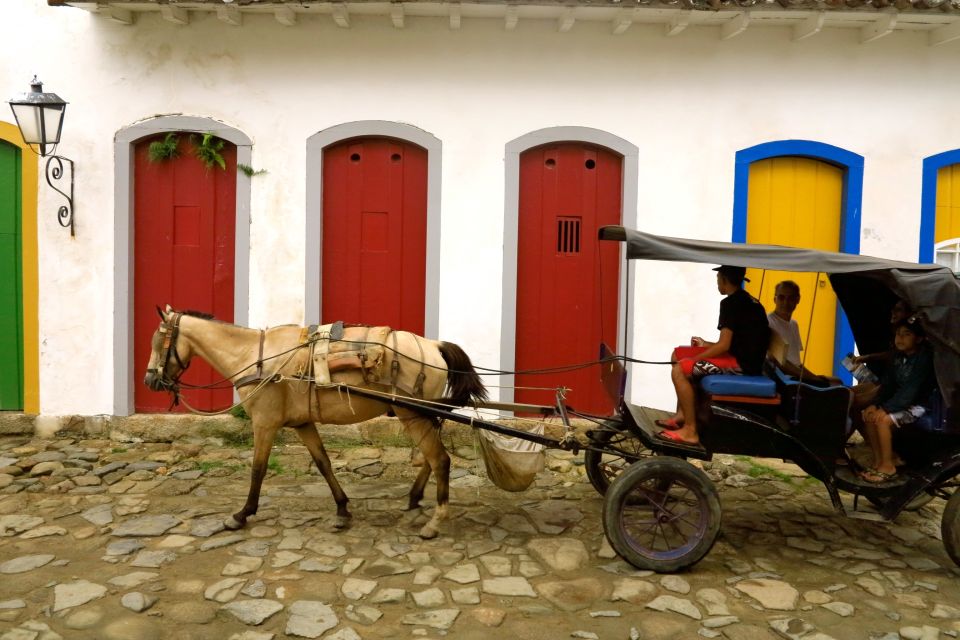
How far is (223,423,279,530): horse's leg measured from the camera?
5.00m

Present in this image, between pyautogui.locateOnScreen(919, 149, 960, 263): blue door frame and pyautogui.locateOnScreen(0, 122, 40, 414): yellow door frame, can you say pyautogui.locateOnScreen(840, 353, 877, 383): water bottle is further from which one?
pyautogui.locateOnScreen(0, 122, 40, 414): yellow door frame

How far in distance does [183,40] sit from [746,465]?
21.8ft

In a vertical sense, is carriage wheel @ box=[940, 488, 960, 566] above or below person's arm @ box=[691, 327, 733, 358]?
below

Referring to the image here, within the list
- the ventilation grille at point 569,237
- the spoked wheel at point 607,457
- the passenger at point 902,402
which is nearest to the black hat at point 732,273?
the passenger at point 902,402

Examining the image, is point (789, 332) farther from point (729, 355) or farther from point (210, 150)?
point (210, 150)

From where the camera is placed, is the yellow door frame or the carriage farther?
the yellow door frame

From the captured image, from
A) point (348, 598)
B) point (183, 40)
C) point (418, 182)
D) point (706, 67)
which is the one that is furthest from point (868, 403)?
point (183, 40)

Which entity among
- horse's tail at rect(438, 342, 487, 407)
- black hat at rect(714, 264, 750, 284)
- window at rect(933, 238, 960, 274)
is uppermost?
window at rect(933, 238, 960, 274)

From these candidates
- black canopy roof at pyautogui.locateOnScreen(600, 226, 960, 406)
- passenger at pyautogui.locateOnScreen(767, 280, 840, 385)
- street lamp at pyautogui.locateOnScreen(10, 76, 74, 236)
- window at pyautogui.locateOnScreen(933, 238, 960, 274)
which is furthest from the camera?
window at pyautogui.locateOnScreen(933, 238, 960, 274)

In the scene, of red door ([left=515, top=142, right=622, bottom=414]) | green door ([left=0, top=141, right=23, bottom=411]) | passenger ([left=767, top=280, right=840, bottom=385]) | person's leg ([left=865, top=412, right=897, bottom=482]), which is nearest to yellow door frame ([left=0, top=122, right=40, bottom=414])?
green door ([left=0, top=141, right=23, bottom=411])

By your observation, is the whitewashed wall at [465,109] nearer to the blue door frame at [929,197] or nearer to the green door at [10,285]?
the blue door frame at [929,197]

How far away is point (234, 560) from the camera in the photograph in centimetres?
459

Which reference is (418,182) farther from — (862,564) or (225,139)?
(862,564)

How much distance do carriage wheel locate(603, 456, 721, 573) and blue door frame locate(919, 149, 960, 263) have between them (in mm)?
4719
